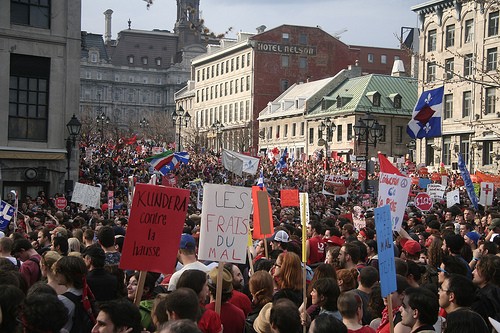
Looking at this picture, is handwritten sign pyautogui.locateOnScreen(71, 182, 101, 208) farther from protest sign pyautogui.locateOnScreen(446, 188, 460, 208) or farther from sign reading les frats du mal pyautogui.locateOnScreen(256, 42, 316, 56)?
sign reading les frats du mal pyautogui.locateOnScreen(256, 42, 316, 56)

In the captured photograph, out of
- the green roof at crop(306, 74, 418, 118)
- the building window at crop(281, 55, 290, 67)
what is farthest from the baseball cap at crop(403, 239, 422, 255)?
the building window at crop(281, 55, 290, 67)

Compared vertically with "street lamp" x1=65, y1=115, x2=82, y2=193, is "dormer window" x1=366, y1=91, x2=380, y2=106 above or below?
above

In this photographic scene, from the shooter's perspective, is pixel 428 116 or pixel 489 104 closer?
pixel 428 116

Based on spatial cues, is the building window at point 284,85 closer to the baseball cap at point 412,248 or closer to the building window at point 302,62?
the building window at point 302,62

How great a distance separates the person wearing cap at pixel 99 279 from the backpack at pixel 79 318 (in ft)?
2.84

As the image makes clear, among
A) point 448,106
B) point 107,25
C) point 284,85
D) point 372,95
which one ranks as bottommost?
point 448,106

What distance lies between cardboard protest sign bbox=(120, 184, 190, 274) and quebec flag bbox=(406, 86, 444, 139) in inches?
599

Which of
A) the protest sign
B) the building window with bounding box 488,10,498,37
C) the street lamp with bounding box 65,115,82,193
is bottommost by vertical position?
the protest sign

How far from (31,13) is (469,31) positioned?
110 ft

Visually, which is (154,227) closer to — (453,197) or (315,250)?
(315,250)

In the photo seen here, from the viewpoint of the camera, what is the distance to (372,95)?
68062 mm

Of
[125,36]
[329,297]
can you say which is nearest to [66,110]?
[329,297]

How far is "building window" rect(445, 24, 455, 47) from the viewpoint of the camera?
5322cm

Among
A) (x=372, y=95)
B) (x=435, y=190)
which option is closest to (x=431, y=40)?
(x=372, y=95)
